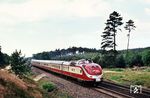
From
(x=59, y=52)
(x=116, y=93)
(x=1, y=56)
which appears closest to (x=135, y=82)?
(x=116, y=93)

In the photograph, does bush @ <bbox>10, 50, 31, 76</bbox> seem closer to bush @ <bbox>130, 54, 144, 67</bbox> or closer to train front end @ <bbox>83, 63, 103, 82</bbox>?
train front end @ <bbox>83, 63, 103, 82</bbox>

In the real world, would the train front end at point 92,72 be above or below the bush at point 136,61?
below

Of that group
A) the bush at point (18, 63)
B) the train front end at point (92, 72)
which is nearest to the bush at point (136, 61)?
the bush at point (18, 63)

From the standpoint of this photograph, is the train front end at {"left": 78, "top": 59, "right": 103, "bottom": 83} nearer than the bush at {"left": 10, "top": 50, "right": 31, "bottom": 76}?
Yes

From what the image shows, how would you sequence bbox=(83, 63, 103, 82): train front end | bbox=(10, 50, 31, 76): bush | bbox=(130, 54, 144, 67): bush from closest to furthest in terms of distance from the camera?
bbox=(83, 63, 103, 82): train front end → bbox=(10, 50, 31, 76): bush → bbox=(130, 54, 144, 67): bush

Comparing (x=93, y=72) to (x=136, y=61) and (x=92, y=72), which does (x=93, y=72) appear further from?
(x=136, y=61)

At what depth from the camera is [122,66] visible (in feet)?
242

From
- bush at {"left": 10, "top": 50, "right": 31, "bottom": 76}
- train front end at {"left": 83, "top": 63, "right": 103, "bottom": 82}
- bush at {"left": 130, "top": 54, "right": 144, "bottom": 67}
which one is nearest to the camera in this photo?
train front end at {"left": 83, "top": 63, "right": 103, "bottom": 82}

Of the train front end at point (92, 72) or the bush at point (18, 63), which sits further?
the bush at point (18, 63)

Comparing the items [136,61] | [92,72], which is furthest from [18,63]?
[136,61]

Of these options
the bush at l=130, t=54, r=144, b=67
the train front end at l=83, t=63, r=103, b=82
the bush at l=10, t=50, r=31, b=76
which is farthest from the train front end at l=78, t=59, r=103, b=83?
the bush at l=130, t=54, r=144, b=67

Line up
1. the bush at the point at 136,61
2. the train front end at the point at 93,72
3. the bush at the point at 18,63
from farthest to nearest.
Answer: the bush at the point at 136,61 < the bush at the point at 18,63 < the train front end at the point at 93,72

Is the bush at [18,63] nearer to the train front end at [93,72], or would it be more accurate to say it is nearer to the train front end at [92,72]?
the train front end at [92,72]

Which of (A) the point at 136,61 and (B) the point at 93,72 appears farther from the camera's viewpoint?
(A) the point at 136,61
